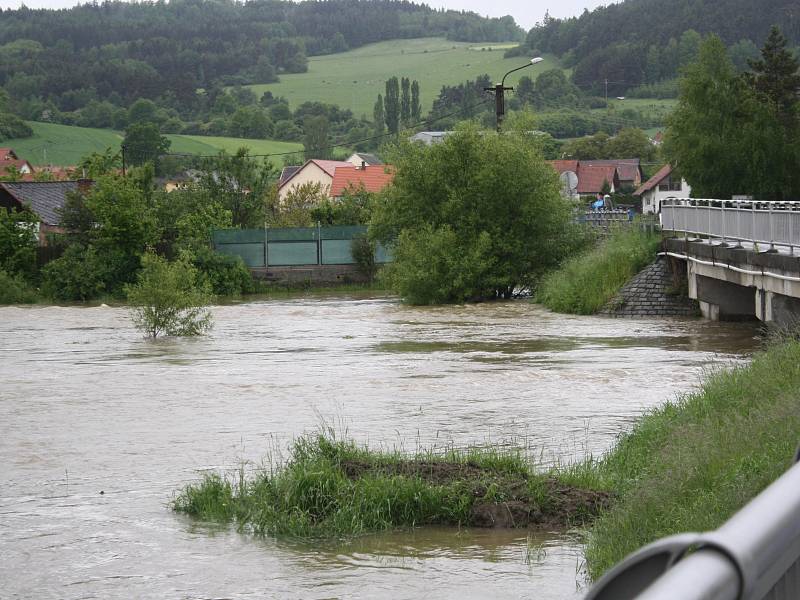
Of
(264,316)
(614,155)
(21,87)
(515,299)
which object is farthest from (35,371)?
(21,87)

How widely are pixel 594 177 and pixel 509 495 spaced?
9871 cm

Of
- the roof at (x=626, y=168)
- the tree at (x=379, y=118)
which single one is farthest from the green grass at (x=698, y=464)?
the tree at (x=379, y=118)

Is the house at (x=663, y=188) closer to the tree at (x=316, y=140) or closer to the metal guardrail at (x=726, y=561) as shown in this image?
the tree at (x=316, y=140)

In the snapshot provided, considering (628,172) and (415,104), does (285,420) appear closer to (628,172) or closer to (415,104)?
(628,172)

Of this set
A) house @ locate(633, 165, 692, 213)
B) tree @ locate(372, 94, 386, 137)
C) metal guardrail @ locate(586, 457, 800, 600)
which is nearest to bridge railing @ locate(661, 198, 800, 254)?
metal guardrail @ locate(586, 457, 800, 600)

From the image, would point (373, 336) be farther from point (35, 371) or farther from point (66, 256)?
point (66, 256)

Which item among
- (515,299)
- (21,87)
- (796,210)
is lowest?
(515,299)

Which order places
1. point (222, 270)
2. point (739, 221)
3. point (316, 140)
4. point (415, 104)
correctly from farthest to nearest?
Result: point (415, 104) < point (316, 140) < point (222, 270) < point (739, 221)

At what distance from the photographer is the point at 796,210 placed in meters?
21.6

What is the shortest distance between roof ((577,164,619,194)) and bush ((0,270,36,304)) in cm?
6655

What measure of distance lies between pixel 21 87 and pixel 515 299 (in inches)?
5522

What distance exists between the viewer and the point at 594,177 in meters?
106

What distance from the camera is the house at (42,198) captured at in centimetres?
5309

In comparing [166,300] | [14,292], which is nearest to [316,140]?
[14,292]
